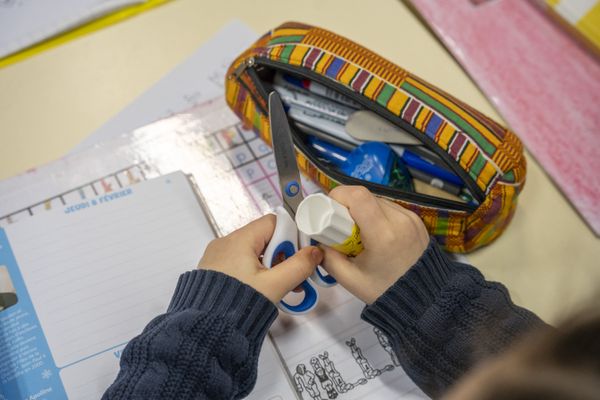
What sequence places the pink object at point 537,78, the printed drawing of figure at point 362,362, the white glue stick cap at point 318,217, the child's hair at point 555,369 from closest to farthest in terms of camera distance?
the child's hair at point 555,369, the white glue stick cap at point 318,217, the printed drawing of figure at point 362,362, the pink object at point 537,78

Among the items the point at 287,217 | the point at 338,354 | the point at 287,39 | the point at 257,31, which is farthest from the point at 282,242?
the point at 257,31

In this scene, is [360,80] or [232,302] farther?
[360,80]

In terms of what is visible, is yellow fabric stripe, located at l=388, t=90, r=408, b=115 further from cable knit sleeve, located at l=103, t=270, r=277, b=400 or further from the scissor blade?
cable knit sleeve, located at l=103, t=270, r=277, b=400

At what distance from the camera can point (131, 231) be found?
60cm

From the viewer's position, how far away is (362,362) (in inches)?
21.3

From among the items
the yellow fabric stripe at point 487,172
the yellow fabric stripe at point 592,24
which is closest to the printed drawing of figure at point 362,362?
the yellow fabric stripe at point 487,172

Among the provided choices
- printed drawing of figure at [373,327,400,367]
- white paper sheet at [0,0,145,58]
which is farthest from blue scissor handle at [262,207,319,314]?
white paper sheet at [0,0,145,58]

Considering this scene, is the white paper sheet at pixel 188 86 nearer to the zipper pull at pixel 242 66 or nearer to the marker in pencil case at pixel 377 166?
the zipper pull at pixel 242 66

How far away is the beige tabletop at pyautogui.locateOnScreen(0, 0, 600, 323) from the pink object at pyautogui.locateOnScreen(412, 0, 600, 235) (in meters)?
0.02

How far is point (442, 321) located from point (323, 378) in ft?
0.43

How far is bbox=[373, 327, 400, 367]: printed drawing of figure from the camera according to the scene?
1.77 ft

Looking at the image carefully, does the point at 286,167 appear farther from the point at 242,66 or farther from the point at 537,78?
the point at 537,78

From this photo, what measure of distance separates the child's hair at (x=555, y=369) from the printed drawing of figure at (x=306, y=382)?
0.65 feet

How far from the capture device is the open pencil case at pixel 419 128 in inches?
21.5
